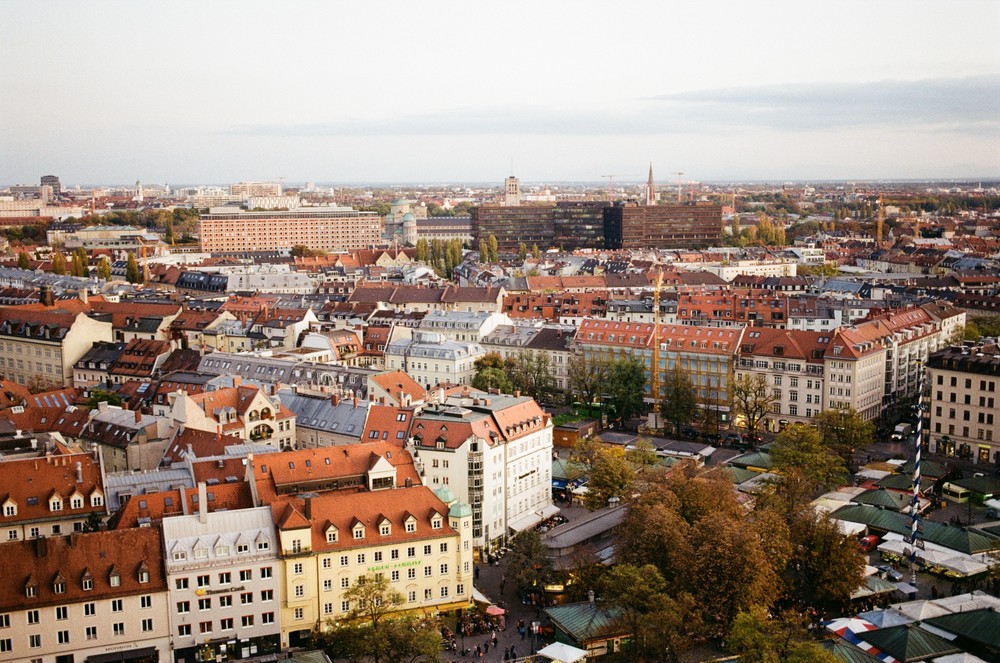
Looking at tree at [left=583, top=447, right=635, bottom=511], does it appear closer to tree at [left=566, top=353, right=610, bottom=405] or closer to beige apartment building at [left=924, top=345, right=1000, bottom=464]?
tree at [left=566, top=353, right=610, bottom=405]

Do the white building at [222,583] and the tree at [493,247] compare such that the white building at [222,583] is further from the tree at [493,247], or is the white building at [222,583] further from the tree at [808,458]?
the tree at [493,247]

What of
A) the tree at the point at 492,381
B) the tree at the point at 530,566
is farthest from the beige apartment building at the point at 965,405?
the tree at the point at 530,566

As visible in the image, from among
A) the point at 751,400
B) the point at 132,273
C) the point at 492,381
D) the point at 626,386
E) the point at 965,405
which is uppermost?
the point at 132,273

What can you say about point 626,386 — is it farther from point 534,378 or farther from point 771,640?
point 771,640

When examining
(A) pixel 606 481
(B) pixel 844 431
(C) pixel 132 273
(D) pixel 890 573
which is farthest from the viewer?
(C) pixel 132 273

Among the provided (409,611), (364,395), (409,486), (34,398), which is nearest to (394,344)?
(364,395)

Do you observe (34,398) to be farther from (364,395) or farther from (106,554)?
(106,554)

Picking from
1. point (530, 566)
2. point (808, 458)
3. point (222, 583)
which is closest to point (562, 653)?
point (530, 566)
